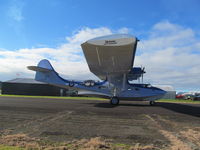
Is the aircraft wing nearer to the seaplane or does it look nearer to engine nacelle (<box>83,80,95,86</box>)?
the seaplane

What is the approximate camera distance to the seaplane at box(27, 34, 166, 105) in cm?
A: 1317

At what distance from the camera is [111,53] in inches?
537

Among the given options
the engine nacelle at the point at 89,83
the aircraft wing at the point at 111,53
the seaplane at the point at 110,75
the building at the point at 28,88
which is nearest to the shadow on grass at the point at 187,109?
the seaplane at the point at 110,75

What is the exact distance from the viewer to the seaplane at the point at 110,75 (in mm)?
13168

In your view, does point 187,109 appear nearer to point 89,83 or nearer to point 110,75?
point 110,75

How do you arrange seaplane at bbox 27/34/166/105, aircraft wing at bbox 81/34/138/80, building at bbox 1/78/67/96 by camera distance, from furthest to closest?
1. building at bbox 1/78/67/96
2. seaplane at bbox 27/34/166/105
3. aircraft wing at bbox 81/34/138/80

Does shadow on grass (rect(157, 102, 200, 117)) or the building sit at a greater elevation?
the building

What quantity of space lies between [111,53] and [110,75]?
546cm

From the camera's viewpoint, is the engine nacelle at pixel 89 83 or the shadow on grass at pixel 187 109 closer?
the shadow on grass at pixel 187 109

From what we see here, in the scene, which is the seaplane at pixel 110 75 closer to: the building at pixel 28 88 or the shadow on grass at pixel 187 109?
the shadow on grass at pixel 187 109

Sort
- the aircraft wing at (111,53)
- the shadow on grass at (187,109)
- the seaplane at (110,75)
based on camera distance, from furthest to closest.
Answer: the seaplane at (110,75) → the shadow on grass at (187,109) → the aircraft wing at (111,53)

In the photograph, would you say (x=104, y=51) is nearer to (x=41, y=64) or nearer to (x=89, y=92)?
(x=89, y=92)

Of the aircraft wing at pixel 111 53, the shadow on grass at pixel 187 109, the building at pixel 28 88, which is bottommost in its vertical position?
the shadow on grass at pixel 187 109

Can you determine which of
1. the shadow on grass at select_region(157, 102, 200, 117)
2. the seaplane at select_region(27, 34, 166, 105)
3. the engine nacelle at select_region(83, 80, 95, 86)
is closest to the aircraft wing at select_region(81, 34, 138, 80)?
the seaplane at select_region(27, 34, 166, 105)
